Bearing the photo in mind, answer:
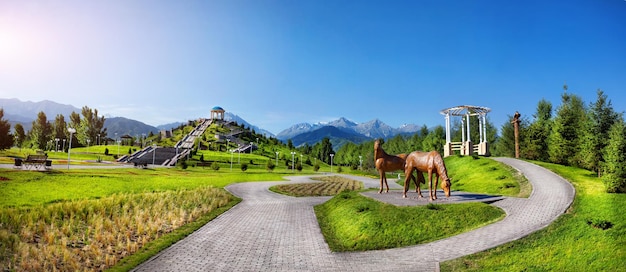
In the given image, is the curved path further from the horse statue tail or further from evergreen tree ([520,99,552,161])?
evergreen tree ([520,99,552,161])

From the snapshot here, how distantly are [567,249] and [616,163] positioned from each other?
33.4ft

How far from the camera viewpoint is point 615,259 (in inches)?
427

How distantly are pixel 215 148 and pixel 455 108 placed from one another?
300 feet

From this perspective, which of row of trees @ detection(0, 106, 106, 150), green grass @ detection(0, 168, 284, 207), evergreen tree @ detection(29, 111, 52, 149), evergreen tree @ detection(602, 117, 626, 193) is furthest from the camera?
row of trees @ detection(0, 106, 106, 150)

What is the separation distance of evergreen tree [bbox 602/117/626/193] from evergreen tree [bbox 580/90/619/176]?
1.67 m

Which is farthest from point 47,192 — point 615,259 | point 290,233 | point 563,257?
point 615,259

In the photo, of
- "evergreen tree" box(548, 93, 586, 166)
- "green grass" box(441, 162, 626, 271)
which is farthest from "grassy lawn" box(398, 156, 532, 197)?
"evergreen tree" box(548, 93, 586, 166)

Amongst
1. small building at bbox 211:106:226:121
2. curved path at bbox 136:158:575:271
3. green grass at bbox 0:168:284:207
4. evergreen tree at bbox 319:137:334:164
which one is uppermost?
small building at bbox 211:106:226:121

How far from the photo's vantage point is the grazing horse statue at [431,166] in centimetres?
1970

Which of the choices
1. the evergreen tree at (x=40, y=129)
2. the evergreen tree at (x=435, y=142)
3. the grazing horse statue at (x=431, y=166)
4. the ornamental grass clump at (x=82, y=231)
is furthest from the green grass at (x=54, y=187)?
the evergreen tree at (x=435, y=142)

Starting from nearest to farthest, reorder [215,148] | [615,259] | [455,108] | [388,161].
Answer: [615,259]
[388,161]
[455,108]
[215,148]

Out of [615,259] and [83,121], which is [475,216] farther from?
[83,121]

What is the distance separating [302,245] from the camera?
13750mm

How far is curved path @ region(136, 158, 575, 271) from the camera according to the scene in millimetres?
11211
